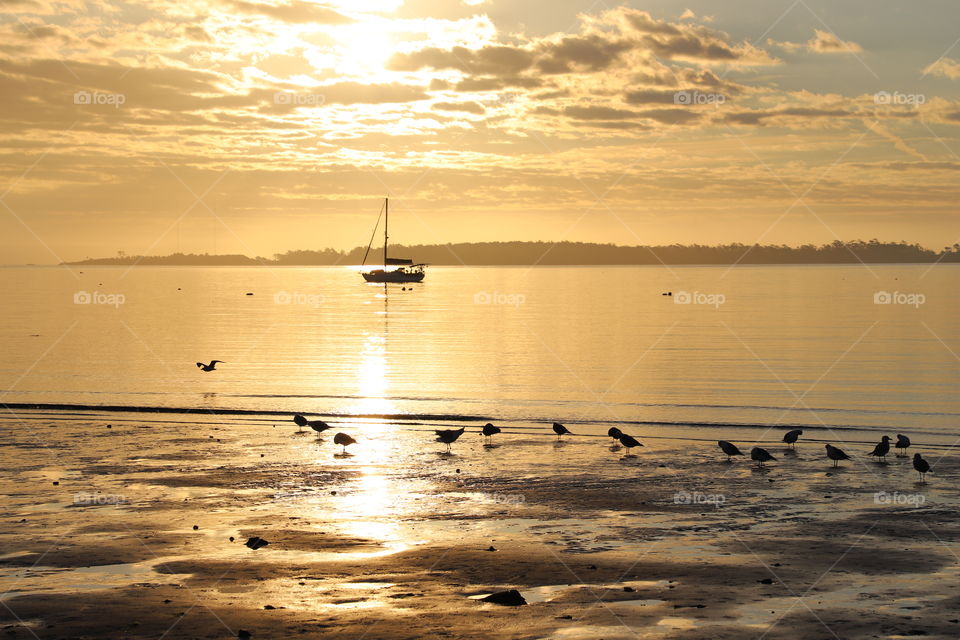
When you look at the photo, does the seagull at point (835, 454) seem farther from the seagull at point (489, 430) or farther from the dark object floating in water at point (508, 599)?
the dark object floating in water at point (508, 599)

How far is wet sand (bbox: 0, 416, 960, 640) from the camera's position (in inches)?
490

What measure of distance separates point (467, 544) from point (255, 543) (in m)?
3.89

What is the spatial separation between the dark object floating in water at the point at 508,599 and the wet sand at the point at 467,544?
0.49ft

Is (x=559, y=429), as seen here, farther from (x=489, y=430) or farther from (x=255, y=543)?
(x=255, y=543)

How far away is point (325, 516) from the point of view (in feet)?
60.1

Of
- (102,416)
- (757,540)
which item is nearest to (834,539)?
(757,540)

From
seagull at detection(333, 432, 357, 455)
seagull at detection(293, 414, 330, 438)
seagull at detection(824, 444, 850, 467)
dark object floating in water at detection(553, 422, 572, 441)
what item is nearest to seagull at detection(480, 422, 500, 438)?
dark object floating in water at detection(553, 422, 572, 441)

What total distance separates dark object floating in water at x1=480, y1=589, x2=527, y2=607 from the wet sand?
0.49ft

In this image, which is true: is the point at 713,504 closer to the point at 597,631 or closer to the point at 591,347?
the point at 597,631

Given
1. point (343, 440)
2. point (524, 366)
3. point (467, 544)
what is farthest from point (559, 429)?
point (524, 366)

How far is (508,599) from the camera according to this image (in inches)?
519

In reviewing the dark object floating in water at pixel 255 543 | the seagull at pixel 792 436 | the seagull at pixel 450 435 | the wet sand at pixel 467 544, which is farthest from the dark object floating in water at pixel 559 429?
the dark object floating in water at pixel 255 543

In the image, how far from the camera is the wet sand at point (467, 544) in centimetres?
1245

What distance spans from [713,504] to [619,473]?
3.81 m
